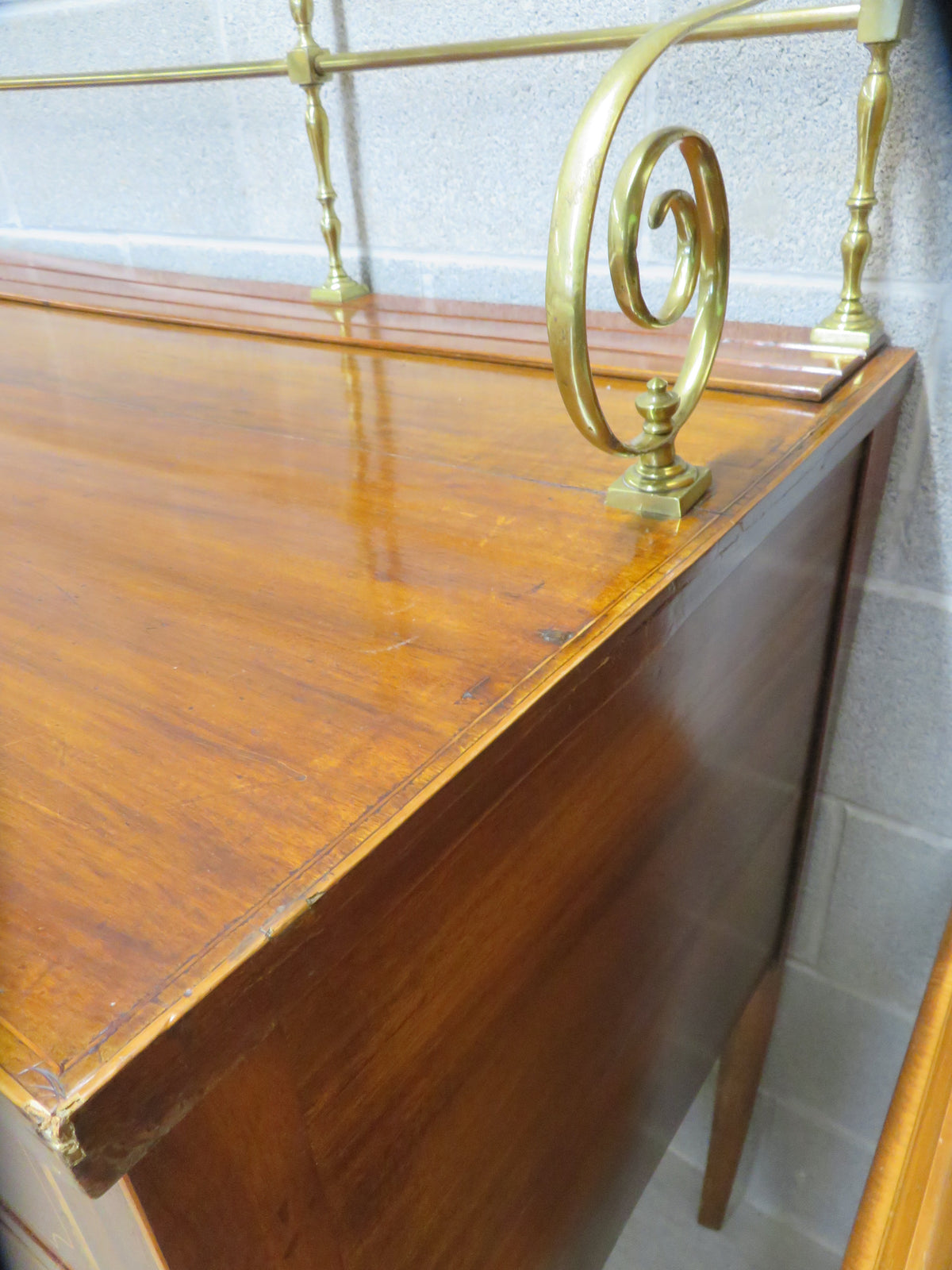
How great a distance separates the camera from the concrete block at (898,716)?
847 mm

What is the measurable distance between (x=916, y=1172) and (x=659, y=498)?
40 centimetres

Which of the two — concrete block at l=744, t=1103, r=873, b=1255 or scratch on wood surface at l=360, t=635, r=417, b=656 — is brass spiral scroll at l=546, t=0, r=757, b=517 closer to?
scratch on wood surface at l=360, t=635, r=417, b=656

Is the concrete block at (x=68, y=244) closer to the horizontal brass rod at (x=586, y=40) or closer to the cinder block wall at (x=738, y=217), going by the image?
the cinder block wall at (x=738, y=217)

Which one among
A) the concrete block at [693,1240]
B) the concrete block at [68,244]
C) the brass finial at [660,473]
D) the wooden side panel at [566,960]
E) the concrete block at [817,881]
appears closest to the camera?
the wooden side panel at [566,960]

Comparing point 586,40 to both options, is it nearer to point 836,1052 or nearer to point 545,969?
point 545,969

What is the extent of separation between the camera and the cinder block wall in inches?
28.8

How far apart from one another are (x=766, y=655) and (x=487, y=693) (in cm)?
35

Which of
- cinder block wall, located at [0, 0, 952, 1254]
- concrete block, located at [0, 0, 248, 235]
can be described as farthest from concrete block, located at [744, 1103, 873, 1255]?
concrete block, located at [0, 0, 248, 235]

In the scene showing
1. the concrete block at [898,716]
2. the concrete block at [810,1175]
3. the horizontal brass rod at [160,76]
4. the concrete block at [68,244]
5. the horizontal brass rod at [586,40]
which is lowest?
the concrete block at [810,1175]

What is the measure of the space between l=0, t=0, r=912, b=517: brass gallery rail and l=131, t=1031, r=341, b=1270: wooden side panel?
322 mm

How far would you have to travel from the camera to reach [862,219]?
0.68 m

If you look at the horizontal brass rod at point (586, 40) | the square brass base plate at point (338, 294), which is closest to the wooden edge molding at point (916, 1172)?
the horizontal brass rod at point (586, 40)

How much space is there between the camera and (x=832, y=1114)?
1.13m

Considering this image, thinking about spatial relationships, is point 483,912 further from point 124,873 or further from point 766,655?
point 766,655
